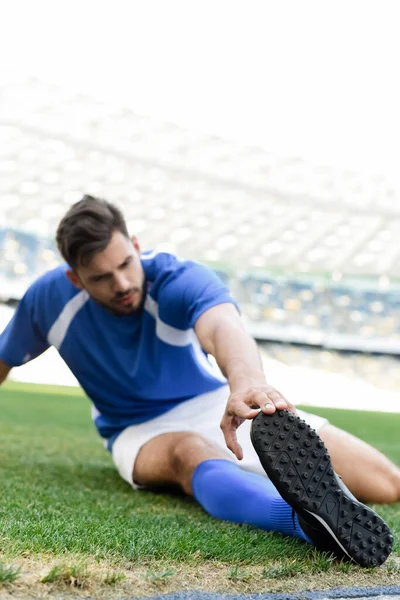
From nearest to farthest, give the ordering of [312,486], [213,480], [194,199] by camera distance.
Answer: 1. [312,486]
2. [213,480]
3. [194,199]

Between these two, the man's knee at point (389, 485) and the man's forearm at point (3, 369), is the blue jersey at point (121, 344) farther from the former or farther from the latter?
the man's knee at point (389, 485)

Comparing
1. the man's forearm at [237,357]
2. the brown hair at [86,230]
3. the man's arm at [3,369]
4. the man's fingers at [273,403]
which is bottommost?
the man's arm at [3,369]

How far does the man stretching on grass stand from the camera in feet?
6.90

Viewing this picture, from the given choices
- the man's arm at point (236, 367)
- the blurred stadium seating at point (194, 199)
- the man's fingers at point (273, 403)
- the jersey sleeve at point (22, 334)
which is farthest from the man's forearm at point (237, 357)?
the blurred stadium seating at point (194, 199)

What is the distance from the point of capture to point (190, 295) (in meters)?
2.38

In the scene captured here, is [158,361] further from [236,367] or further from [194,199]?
[194,199]

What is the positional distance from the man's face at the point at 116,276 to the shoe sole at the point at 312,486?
3.32 feet

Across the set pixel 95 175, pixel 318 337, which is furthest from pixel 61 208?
pixel 318 337

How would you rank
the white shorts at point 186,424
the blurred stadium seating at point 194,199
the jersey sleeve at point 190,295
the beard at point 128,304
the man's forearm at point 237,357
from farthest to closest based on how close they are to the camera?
the blurred stadium seating at point 194,199 < the white shorts at point 186,424 < the beard at point 128,304 < the jersey sleeve at point 190,295 < the man's forearm at point 237,357

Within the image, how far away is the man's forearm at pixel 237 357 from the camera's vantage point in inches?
70.6

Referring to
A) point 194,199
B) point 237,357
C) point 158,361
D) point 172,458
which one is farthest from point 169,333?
point 194,199

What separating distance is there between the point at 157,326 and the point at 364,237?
2694 centimetres

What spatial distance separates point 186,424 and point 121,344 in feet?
1.22

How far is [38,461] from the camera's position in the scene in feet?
11.8
